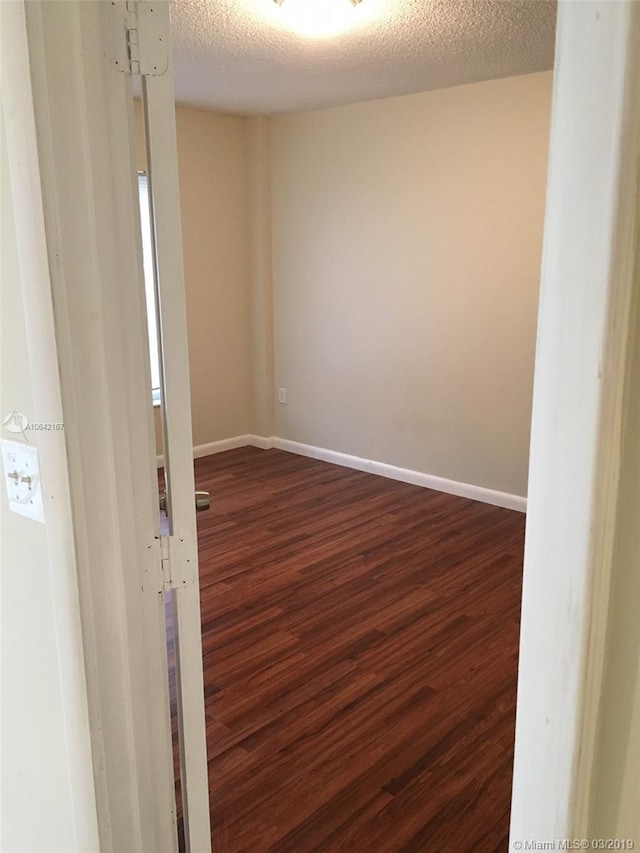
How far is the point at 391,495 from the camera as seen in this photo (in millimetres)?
4285

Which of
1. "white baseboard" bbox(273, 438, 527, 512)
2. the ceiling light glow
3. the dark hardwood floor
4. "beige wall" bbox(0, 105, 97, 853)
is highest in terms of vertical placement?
the ceiling light glow

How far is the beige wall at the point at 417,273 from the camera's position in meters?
3.74

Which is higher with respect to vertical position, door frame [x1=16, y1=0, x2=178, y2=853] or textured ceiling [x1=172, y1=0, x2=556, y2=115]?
textured ceiling [x1=172, y1=0, x2=556, y2=115]

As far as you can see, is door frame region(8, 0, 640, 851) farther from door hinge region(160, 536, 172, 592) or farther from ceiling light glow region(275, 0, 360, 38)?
ceiling light glow region(275, 0, 360, 38)

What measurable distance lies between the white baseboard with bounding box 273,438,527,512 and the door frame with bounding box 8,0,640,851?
2.89 meters

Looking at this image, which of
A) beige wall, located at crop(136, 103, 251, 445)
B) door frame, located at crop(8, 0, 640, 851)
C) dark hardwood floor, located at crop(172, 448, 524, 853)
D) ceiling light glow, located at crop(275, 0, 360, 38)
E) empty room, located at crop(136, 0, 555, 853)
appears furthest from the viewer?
beige wall, located at crop(136, 103, 251, 445)

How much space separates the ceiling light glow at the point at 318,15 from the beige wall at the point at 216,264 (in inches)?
73.7

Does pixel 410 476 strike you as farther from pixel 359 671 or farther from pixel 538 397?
pixel 538 397

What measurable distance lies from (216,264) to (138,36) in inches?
152

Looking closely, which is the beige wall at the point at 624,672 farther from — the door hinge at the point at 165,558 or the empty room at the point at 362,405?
the empty room at the point at 362,405

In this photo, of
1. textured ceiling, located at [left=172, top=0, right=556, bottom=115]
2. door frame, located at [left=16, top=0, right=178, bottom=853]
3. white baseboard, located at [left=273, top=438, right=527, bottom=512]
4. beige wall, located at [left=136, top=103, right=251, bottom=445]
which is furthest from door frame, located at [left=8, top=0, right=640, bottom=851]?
beige wall, located at [left=136, top=103, right=251, bottom=445]

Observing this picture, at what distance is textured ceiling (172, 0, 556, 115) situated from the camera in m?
2.58

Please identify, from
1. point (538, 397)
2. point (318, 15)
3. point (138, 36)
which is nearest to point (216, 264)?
point (318, 15)

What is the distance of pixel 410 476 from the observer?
4488 mm
